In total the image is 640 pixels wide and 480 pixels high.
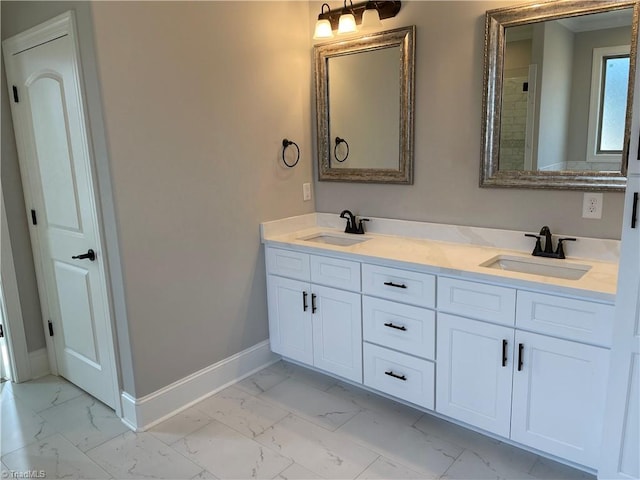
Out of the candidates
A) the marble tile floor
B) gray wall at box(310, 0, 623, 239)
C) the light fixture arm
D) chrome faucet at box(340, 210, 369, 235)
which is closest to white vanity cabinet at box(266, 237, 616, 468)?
the marble tile floor

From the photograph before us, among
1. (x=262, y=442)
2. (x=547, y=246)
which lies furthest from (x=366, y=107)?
(x=262, y=442)

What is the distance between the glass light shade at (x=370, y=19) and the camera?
2689mm

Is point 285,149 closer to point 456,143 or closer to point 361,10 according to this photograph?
point 361,10

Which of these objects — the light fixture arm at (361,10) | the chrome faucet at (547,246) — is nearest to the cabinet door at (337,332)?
the chrome faucet at (547,246)

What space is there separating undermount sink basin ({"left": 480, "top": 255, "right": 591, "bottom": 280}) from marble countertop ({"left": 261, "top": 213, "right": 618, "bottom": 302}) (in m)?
0.02

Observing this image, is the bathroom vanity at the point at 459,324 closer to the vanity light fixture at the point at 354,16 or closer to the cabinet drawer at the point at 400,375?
the cabinet drawer at the point at 400,375

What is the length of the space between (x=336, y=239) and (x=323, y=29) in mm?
1295

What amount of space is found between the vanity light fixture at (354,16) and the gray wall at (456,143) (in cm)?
6

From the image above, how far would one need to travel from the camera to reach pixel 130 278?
2.26 metres

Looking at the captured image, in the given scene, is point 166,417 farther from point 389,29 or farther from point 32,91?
point 389,29

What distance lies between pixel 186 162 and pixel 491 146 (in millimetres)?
1610

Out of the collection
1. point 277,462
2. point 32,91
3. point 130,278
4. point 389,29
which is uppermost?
point 389,29

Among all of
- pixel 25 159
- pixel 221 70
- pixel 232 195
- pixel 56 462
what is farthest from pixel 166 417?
pixel 221 70

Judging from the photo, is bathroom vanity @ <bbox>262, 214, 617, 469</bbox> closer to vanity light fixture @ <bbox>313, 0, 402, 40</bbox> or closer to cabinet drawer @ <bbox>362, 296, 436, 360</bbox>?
cabinet drawer @ <bbox>362, 296, 436, 360</bbox>
